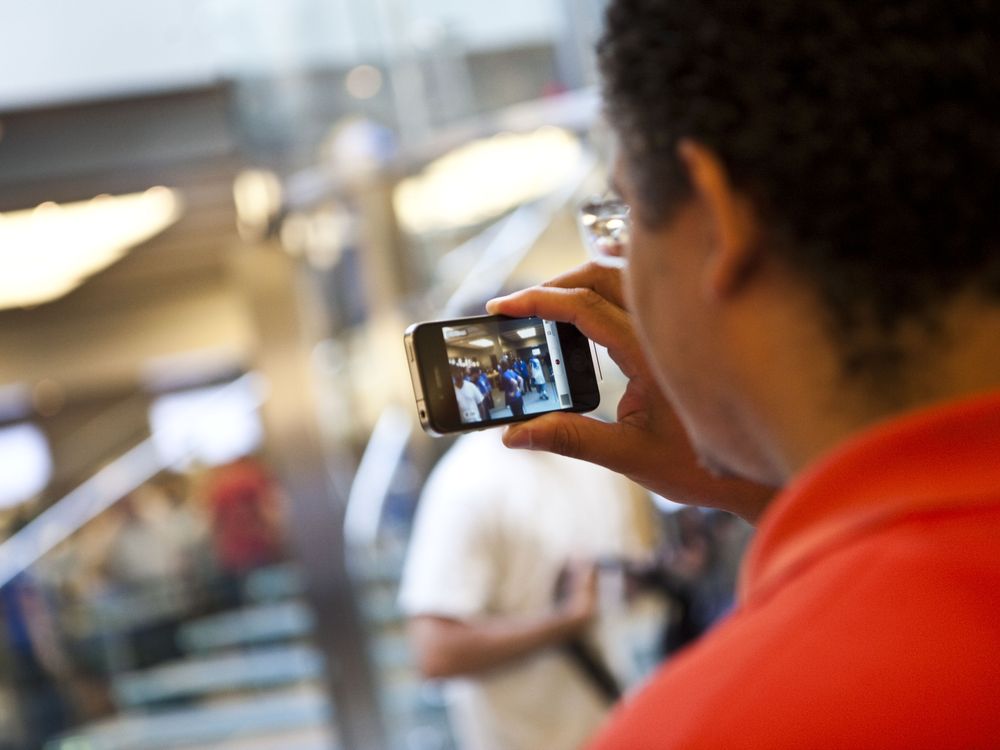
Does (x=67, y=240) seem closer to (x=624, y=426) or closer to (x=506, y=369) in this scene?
(x=506, y=369)

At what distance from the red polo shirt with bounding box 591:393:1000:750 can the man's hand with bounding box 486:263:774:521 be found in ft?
0.99

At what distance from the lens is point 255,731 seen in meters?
5.79

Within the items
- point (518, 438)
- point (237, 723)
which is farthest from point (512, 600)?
point (237, 723)

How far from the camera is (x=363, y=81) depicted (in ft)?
13.2

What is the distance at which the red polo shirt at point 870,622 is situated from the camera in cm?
48

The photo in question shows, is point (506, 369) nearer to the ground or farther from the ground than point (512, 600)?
farther from the ground

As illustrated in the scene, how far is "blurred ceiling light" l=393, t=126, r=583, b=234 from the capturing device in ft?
12.2

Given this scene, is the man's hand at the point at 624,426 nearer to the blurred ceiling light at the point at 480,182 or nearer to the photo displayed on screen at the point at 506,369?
the photo displayed on screen at the point at 506,369

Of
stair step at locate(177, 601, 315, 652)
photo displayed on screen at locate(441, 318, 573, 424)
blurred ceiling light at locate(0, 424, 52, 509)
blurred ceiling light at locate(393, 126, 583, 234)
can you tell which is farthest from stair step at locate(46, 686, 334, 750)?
photo displayed on screen at locate(441, 318, 573, 424)

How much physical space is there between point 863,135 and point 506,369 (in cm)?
46

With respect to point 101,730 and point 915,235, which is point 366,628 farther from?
point 915,235

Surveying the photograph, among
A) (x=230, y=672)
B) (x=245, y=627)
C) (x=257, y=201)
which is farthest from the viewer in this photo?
(x=230, y=672)

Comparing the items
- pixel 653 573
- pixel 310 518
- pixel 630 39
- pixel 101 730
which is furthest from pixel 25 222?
pixel 630 39

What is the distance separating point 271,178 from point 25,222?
10.7 ft
